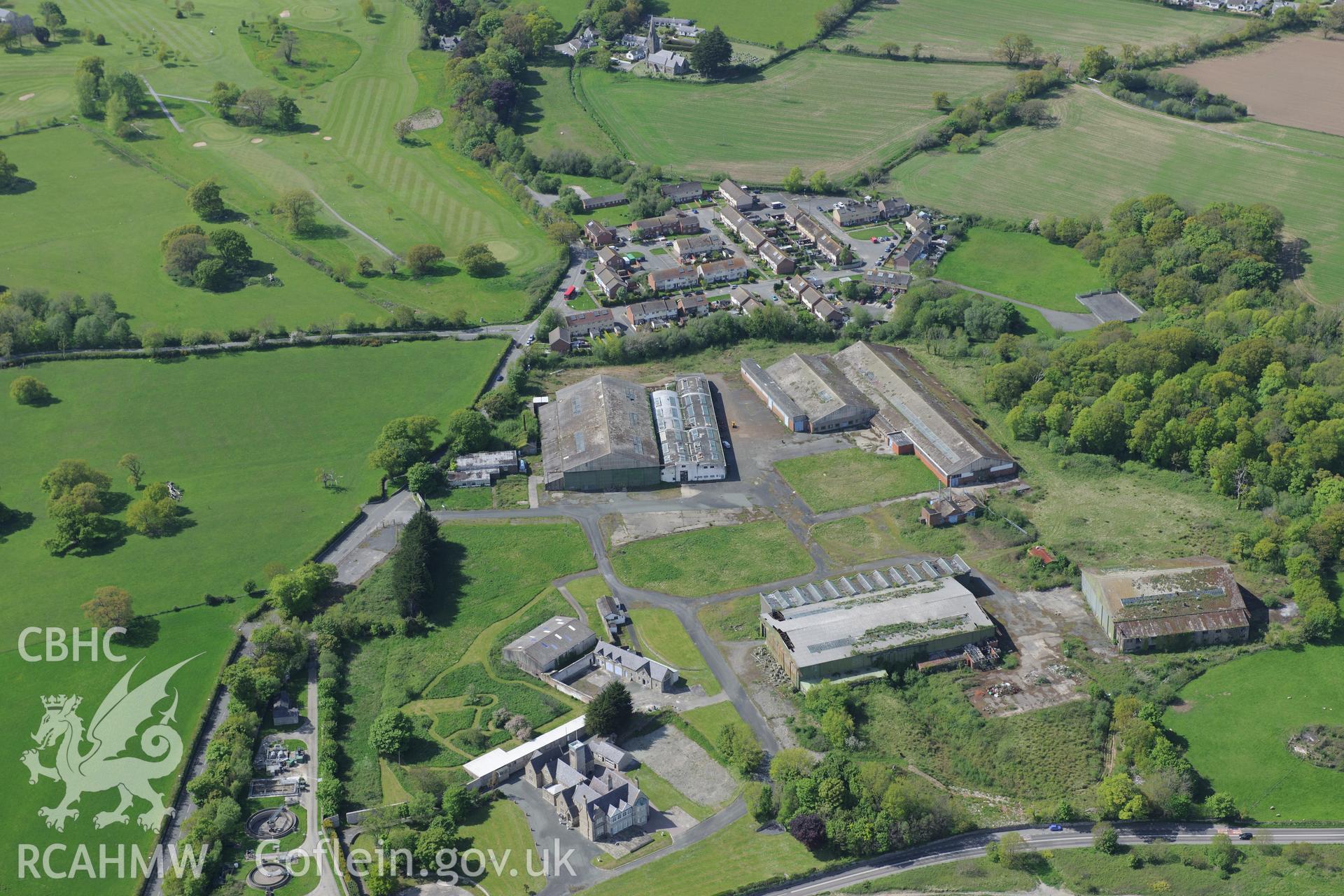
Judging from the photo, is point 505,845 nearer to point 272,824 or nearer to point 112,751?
point 272,824

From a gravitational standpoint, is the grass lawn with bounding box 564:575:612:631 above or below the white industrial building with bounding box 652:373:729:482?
below

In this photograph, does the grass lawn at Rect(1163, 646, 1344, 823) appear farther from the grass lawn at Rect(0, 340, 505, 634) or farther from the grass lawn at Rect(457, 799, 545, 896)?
the grass lawn at Rect(0, 340, 505, 634)

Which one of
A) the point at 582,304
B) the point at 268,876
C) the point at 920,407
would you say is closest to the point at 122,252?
the point at 582,304

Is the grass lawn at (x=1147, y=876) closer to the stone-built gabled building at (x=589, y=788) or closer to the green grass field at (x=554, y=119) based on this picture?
the stone-built gabled building at (x=589, y=788)

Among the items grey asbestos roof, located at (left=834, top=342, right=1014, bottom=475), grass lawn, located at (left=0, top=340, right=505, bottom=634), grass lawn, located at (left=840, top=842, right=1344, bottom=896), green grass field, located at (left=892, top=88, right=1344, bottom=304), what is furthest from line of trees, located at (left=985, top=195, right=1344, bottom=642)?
grass lawn, located at (left=0, top=340, right=505, bottom=634)

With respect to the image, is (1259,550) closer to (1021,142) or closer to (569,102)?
(1021,142)

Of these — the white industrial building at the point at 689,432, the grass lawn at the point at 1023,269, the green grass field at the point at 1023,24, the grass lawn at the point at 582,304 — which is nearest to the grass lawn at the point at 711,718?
the white industrial building at the point at 689,432

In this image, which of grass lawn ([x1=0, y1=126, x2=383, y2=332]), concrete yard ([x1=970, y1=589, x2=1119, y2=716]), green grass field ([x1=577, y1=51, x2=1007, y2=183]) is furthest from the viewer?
green grass field ([x1=577, y1=51, x2=1007, y2=183])
